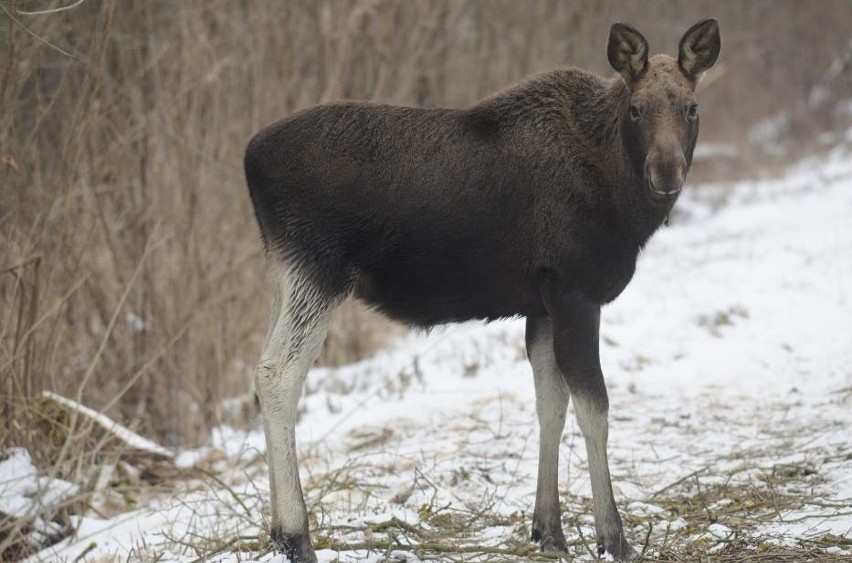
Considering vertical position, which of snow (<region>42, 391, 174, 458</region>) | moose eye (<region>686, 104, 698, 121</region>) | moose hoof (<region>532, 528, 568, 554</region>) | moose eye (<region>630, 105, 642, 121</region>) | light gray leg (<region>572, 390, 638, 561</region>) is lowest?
snow (<region>42, 391, 174, 458</region>)

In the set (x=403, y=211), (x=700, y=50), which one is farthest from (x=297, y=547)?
(x=700, y=50)

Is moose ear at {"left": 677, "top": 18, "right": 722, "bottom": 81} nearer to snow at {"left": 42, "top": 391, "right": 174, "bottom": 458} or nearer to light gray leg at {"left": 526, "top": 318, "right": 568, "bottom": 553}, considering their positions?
light gray leg at {"left": 526, "top": 318, "right": 568, "bottom": 553}

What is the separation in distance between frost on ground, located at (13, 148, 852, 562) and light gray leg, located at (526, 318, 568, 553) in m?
0.15

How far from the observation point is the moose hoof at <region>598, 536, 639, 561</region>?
4.67 m

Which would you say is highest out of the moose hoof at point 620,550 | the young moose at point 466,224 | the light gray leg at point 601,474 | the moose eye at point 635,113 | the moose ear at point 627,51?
the moose ear at point 627,51

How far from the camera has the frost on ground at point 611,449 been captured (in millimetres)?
5012

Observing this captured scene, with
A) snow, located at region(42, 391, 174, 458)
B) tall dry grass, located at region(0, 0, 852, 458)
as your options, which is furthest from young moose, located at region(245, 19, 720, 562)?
snow, located at region(42, 391, 174, 458)

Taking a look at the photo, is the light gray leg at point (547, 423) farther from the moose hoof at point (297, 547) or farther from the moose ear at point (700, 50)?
the moose ear at point (700, 50)

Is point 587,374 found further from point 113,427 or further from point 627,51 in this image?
point 113,427

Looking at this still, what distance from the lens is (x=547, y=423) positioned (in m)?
5.05

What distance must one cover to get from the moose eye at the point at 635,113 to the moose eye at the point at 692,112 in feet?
0.69

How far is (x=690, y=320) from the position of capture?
10695 millimetres

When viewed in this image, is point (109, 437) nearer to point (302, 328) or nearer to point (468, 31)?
point (302, 328)

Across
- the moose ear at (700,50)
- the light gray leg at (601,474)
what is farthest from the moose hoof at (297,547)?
the moose ear at (700,50)
